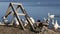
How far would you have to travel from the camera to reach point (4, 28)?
1029cm

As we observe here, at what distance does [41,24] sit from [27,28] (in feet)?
4.99

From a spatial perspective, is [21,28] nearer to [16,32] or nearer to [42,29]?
[16,32]

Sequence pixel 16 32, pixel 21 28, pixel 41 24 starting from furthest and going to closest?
pixel 21 28
pixel 16 32
pixel 41 24

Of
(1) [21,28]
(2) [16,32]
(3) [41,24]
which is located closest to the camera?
(3) [41,24]

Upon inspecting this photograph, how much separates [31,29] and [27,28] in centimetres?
85

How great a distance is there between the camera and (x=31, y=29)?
9.95m

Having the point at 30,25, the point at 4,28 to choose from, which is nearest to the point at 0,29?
the point at 4,28

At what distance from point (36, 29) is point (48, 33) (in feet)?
2.26

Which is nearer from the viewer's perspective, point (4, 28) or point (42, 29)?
point (42, 29)

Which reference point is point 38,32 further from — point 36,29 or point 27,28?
point 27,28

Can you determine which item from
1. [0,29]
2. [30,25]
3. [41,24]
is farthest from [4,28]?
[41,24]

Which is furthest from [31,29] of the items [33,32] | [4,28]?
[4,28]

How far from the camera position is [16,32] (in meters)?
9.95

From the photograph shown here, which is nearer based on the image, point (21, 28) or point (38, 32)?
point (38, 32)
